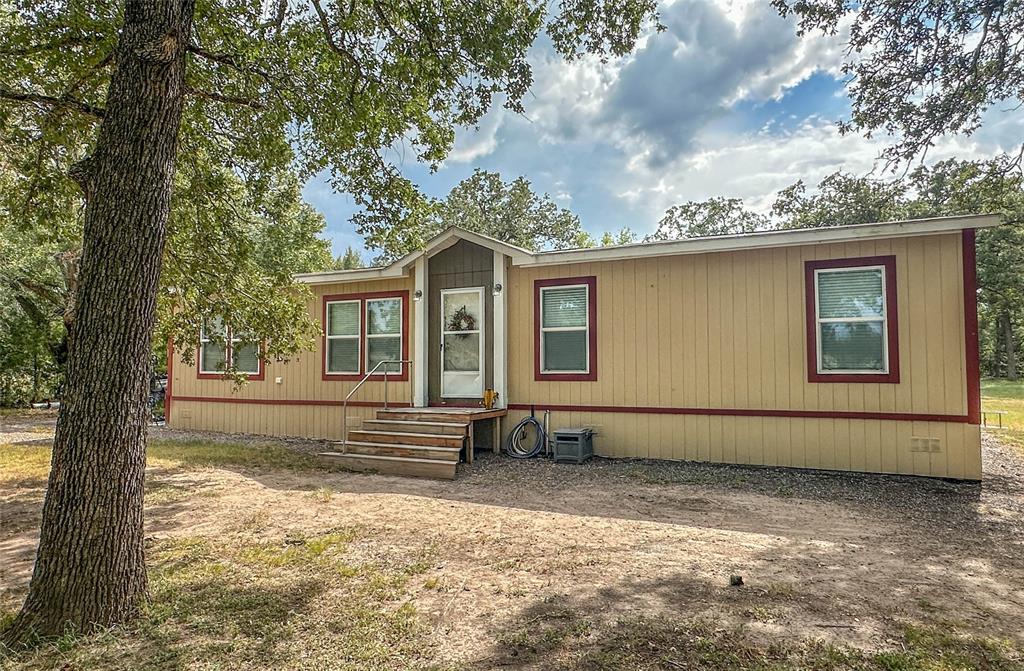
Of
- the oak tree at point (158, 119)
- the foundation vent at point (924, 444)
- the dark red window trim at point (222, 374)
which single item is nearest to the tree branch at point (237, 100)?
the oak tree at point (158, 119)

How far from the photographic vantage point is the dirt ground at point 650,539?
9.30ft

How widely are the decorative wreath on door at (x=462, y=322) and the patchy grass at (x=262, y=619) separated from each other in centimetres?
485

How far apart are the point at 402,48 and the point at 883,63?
17.5 ft

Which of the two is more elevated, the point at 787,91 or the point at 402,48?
the point at 787,91

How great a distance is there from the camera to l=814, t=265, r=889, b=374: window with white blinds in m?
6.39

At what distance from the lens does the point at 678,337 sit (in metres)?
7.30

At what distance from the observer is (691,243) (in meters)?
7.13

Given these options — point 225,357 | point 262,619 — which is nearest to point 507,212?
point 225,357

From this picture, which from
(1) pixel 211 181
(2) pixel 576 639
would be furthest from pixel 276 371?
(2) pixel 576 639

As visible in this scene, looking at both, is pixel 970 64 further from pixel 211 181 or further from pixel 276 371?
pixel 276 371

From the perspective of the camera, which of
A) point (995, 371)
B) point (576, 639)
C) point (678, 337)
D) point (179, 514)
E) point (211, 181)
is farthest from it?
point (995, 371)

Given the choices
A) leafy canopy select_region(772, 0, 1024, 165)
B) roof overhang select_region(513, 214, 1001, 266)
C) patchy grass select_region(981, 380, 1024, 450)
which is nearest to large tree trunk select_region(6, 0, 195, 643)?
roof overhang select_region(513, 214, 1001, 266)

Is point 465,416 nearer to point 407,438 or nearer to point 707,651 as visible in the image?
point 407,438

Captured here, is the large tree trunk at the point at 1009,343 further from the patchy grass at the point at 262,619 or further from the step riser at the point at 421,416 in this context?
the patchy grass at the point at 262,619
